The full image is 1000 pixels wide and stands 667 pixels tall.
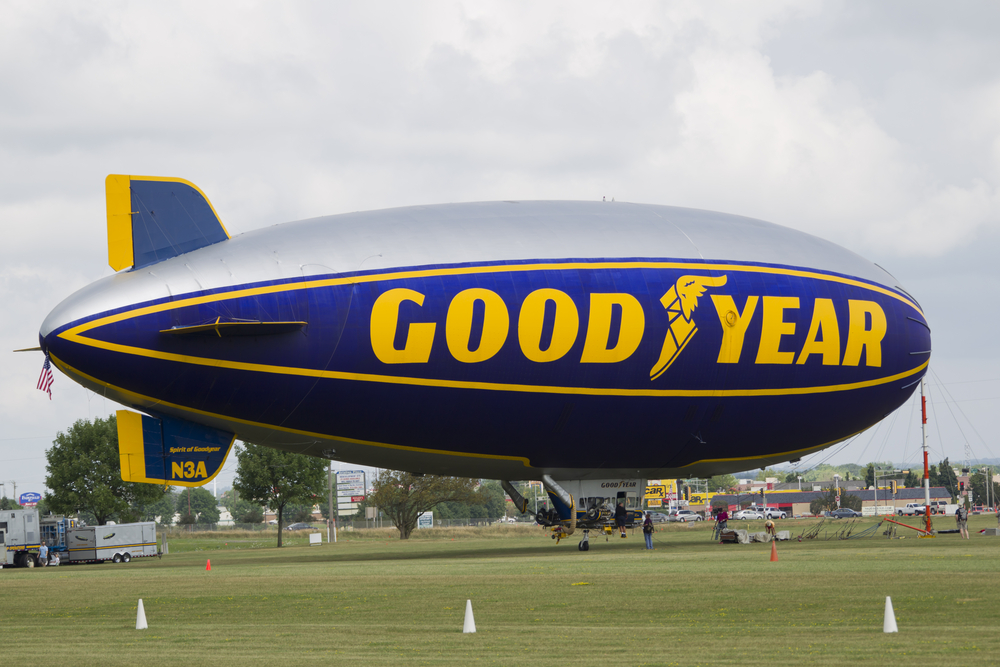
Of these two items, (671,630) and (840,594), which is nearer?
(671,630)

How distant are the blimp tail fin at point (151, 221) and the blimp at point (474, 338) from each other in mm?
60

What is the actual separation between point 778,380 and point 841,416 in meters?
4.31

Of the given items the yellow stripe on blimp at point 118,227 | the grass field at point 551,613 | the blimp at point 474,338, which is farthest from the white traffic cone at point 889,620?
the yellow stripe on blimp at point 118,227

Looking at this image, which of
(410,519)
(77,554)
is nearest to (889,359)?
(77,554)

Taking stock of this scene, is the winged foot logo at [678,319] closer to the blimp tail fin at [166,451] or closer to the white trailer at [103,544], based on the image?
the blimp tail fin at [166,451]

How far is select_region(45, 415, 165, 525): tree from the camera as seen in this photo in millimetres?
71500

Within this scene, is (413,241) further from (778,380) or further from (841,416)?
(841,416)

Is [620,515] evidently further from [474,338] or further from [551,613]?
[551,613]

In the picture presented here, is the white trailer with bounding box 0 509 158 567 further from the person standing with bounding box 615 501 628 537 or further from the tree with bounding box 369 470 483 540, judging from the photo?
the person standing with bounding box 615 501 628 537

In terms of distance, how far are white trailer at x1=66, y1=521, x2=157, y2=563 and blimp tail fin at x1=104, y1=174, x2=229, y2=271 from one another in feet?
112

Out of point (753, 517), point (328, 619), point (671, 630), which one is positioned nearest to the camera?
point (671, 630)

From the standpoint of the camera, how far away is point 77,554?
59625mm

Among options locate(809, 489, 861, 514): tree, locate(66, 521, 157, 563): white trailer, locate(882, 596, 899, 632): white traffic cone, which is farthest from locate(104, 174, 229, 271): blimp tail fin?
locate(809, 489, 861, 514): tree

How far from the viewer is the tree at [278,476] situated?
74.1 m
